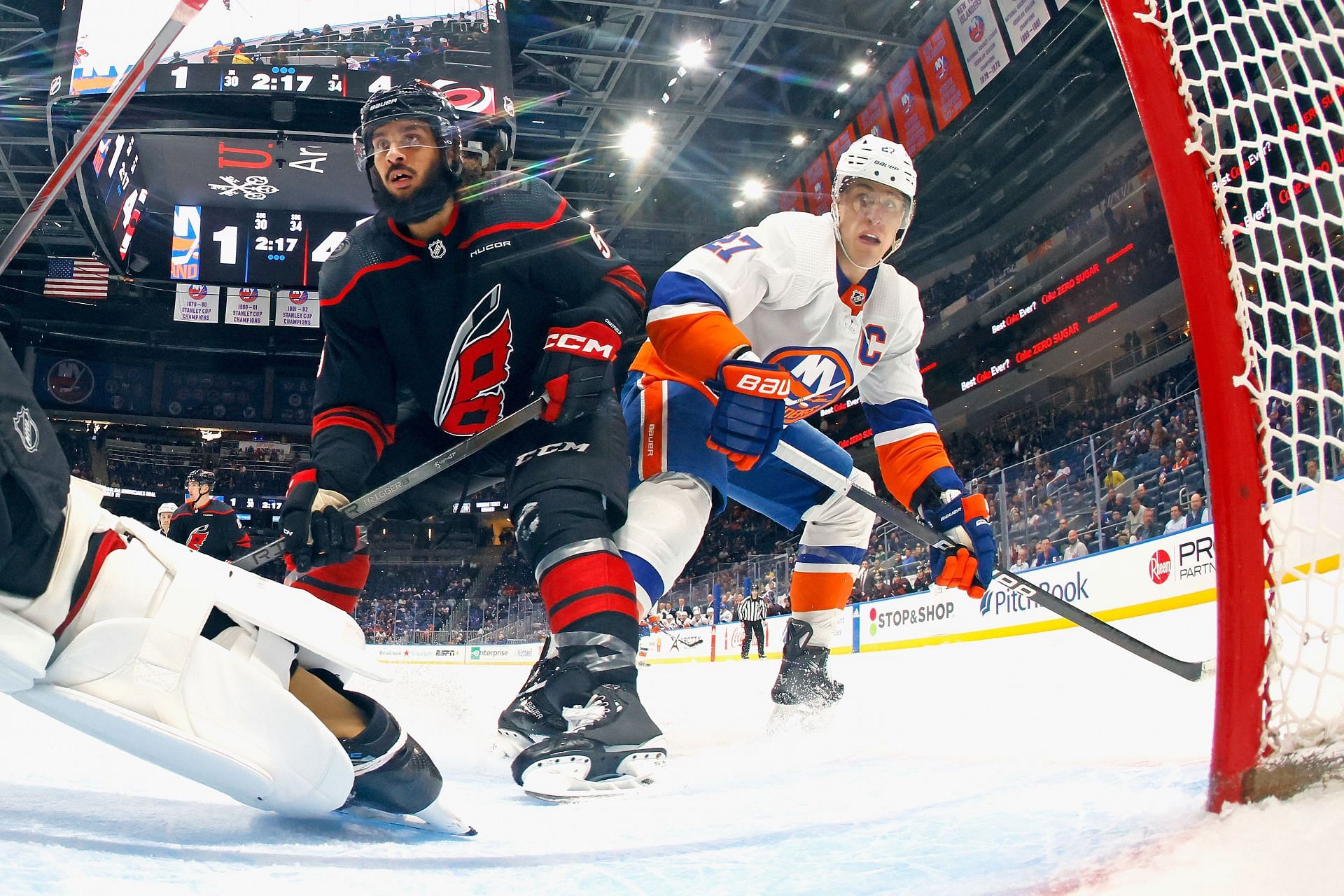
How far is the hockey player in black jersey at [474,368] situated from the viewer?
1.66m

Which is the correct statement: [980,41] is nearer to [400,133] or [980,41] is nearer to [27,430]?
[400,133]

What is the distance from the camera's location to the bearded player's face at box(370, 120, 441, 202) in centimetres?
185

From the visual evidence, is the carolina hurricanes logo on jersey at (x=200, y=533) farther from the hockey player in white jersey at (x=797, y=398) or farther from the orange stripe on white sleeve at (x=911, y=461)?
the orange stripe on white sleeve at (x=911, y=461)

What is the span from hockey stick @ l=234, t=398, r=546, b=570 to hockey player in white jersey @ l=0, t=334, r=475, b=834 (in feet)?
2.55

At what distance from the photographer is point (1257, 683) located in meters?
0.84

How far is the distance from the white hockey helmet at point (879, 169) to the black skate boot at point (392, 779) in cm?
158

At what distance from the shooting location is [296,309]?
10.9 metres

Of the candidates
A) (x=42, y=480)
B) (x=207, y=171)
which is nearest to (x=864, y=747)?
(x=42, y=480)

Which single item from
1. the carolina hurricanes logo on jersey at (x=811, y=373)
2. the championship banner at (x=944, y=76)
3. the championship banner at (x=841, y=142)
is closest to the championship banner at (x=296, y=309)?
the championship banner at (x=841, y=142)

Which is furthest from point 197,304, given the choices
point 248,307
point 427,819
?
point 427,819

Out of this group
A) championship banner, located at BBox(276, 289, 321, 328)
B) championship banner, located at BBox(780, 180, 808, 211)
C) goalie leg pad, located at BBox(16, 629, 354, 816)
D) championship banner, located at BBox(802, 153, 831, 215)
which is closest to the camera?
goalie leg pad, located at BBox(16, 629, 354, 816)

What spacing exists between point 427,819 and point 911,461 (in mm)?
1791

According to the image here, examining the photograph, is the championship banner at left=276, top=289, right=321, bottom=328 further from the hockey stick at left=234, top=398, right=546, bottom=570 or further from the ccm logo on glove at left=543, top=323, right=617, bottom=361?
the ccm logo on glove at left=543, top=323, right=617, bottom=361

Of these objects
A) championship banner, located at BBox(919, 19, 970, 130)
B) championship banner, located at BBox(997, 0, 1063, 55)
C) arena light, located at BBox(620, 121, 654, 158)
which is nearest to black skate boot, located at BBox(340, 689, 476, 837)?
championship banner, located at BBox(997, 0, 1063, 55)
